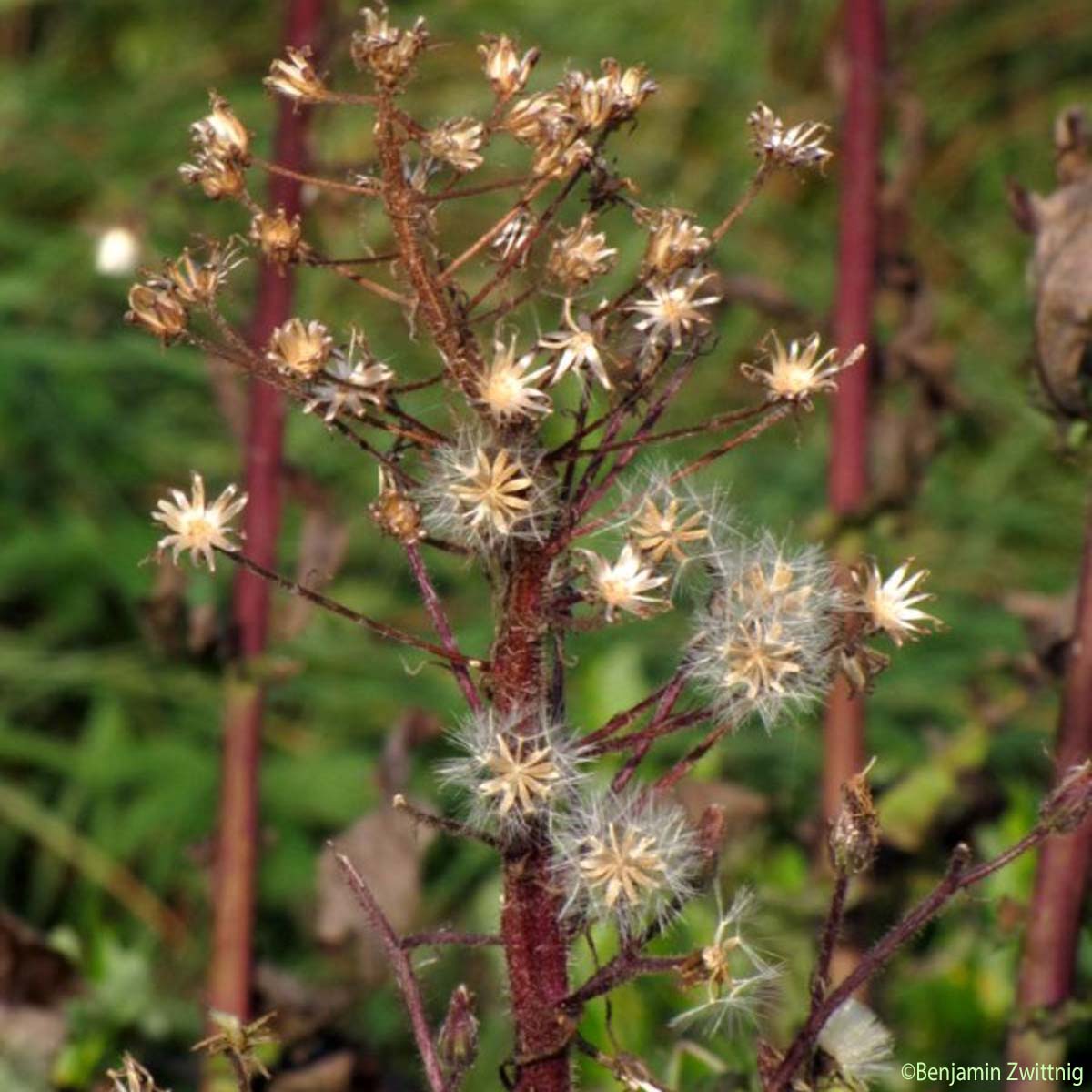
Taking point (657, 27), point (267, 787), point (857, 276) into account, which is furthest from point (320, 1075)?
point (657, 27)

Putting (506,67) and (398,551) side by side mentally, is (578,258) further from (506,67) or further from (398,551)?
(398,551)

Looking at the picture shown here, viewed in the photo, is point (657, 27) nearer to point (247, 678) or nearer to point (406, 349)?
point (406, 349)

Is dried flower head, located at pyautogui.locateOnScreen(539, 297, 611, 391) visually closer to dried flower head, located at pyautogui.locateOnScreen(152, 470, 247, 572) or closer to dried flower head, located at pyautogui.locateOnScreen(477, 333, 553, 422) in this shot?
dried flower head, located at pyautogui.locateOnScreen(477, 333, 553, 422)

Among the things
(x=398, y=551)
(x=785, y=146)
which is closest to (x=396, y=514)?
(x=785, y=146)

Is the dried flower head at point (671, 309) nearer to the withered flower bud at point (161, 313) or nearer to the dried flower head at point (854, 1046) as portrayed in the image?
the withered flower bud at point (161, 313)

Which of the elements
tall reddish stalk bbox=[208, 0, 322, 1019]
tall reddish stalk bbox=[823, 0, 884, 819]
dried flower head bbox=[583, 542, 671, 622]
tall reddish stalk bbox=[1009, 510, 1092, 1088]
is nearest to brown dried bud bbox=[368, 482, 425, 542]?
dried flower head bbox=[583, 542, 671, 622]

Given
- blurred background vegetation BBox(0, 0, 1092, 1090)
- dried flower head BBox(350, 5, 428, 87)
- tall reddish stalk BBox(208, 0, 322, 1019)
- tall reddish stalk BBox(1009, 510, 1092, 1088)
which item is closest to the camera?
dried flower head BBox(350, 5, 428, 87)
